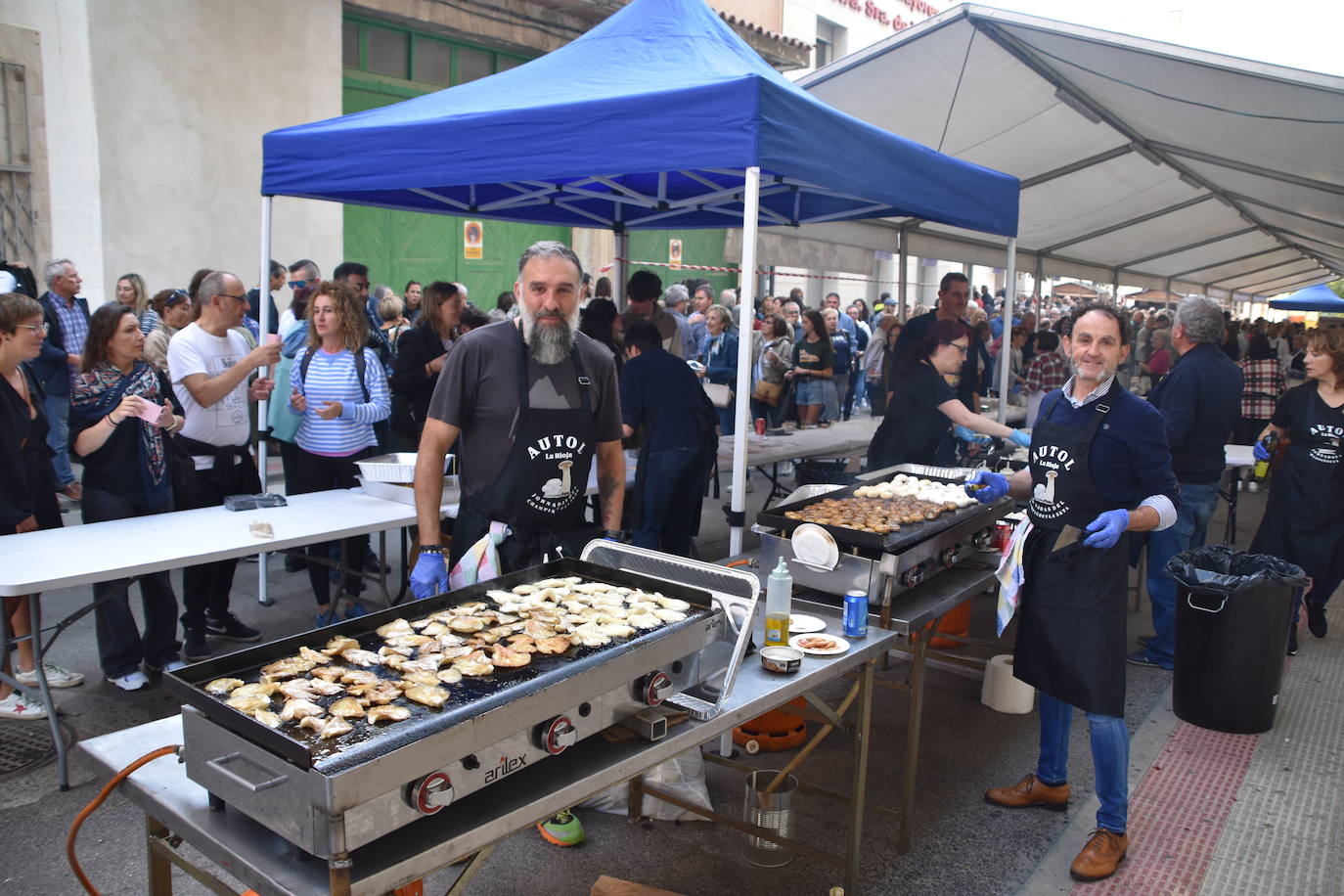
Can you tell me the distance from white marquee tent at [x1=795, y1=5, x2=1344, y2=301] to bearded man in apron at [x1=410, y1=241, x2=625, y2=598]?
539 centimetres

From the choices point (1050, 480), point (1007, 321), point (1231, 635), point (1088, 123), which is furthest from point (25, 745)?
point (1088, 123)

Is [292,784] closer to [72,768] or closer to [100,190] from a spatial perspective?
[72,768]

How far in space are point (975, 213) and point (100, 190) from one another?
26.0 ft

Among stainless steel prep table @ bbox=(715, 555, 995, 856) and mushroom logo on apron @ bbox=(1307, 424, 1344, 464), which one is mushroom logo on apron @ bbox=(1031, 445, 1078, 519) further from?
mushroom logo on apron @ bbox=(1307, 424, 1344, 464)

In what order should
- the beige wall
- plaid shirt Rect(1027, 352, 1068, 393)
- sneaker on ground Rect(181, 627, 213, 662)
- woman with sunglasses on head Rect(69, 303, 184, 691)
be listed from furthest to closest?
1. plaid shirt Rect(1027, 352, 1068, 393)
2. the beige wall
3. sneaker on ground Rect(181, 627, 213, 662)
4. woman with sunglasses on head Rect(69, 303, 184, 691)

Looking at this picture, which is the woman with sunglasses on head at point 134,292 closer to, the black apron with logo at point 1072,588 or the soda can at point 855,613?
the soda can at point 855,613

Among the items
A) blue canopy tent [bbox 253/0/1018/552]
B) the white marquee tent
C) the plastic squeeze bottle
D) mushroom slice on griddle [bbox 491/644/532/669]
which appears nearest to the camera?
mushroom slice on griddle [bbox 491/644/532/669]

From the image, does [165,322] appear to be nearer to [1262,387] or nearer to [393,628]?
[393,628]

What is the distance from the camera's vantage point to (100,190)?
355 inches

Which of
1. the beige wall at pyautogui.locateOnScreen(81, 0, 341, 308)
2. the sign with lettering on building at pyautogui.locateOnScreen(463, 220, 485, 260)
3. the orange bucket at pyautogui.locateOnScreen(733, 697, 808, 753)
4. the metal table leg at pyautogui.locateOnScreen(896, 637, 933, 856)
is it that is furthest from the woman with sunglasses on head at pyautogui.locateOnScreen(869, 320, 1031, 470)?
the sign with lettering on building at pyautogui.locateOnScreen(463, 220, 485, 260)

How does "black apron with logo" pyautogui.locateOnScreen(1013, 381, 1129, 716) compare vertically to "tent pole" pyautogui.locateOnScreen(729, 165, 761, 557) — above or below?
below

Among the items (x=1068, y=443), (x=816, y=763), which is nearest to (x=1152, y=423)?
(x=1068, y=443)

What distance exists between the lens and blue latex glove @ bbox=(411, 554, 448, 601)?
124 inches

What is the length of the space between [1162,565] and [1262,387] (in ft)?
16.6
